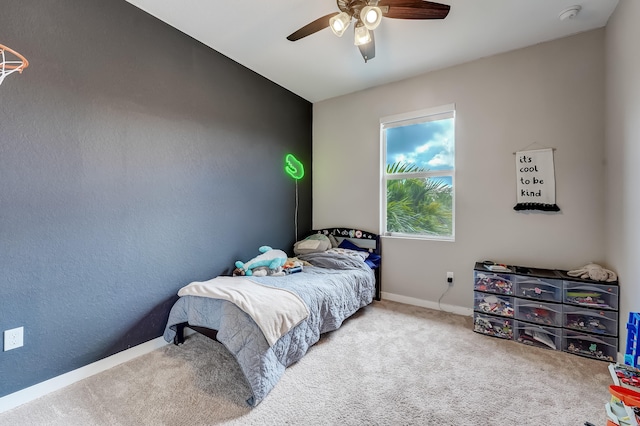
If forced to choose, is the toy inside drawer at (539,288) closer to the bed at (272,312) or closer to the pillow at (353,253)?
the bed at (272,312)

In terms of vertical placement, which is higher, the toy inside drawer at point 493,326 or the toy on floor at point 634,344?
the toy on floor at point 634,344

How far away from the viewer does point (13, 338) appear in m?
1.57

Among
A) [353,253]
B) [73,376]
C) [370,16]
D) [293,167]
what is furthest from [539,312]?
[73,376]

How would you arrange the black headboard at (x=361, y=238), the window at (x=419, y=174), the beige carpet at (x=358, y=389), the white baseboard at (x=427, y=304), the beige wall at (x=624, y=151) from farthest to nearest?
1. the black headboard at (x=361, y=238)
2. the window at (x=419, y=174)
3. the white baseboard at (x=427, y=304)
4. the beige wall at (x=624, y=151)
5. the beige carpet at (x=358, y=389)

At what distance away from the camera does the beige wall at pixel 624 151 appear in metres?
1.72

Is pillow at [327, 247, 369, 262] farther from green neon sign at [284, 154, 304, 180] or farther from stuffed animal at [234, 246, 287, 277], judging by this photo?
green neon sign at [284, 154, 304, 180]

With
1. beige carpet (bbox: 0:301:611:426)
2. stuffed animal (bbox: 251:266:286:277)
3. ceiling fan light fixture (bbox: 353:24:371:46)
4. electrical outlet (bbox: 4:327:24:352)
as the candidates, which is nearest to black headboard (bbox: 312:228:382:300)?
beige carpet (bbox: 0:301:611:426)

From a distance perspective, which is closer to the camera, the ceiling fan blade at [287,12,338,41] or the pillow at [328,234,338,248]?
the ceiling fan blade at [287,12,338,41]

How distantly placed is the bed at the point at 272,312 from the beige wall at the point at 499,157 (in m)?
0.74

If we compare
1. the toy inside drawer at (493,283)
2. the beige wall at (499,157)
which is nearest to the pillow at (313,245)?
the beige wall at (499,157)

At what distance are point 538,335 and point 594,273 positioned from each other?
0.65m

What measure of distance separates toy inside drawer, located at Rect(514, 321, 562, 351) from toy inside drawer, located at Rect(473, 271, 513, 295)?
283mm

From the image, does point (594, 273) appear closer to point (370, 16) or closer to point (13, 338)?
point (370, 16)

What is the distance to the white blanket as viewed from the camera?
1.75 metres
